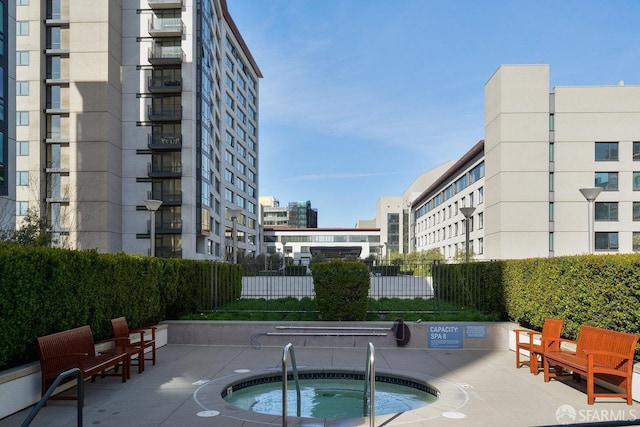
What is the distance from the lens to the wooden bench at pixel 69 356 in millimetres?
7425

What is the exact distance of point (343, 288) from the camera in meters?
13.3

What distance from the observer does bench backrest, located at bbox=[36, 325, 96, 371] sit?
7.41m

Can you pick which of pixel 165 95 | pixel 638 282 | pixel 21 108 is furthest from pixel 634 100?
pixel 21 108

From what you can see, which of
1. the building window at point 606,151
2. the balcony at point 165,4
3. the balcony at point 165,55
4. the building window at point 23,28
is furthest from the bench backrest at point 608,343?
the building window at point 23,28

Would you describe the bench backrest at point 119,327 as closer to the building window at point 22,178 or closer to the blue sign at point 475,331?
the blue sign at point 475,331

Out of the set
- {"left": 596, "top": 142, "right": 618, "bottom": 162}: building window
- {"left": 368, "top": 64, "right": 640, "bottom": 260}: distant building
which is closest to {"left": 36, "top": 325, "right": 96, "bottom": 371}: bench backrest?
{"left": 368, "top": 64, "right": 640, "bottom": 260}: distant building

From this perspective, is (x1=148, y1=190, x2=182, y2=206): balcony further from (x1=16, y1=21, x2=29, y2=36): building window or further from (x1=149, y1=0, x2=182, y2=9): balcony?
(x1=16, y1=21, x2=29, y2=36): building window

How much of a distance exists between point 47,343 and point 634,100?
187 ft

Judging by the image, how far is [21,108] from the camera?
45.9m

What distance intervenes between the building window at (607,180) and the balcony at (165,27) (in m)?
43.6

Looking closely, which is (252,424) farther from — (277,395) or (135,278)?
(135,278)

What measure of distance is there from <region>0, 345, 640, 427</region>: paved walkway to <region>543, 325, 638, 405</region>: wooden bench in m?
0.28

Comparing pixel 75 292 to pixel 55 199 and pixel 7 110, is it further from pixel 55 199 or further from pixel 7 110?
pixel 55 199

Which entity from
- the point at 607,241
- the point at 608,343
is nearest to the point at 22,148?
the point at 608,343
